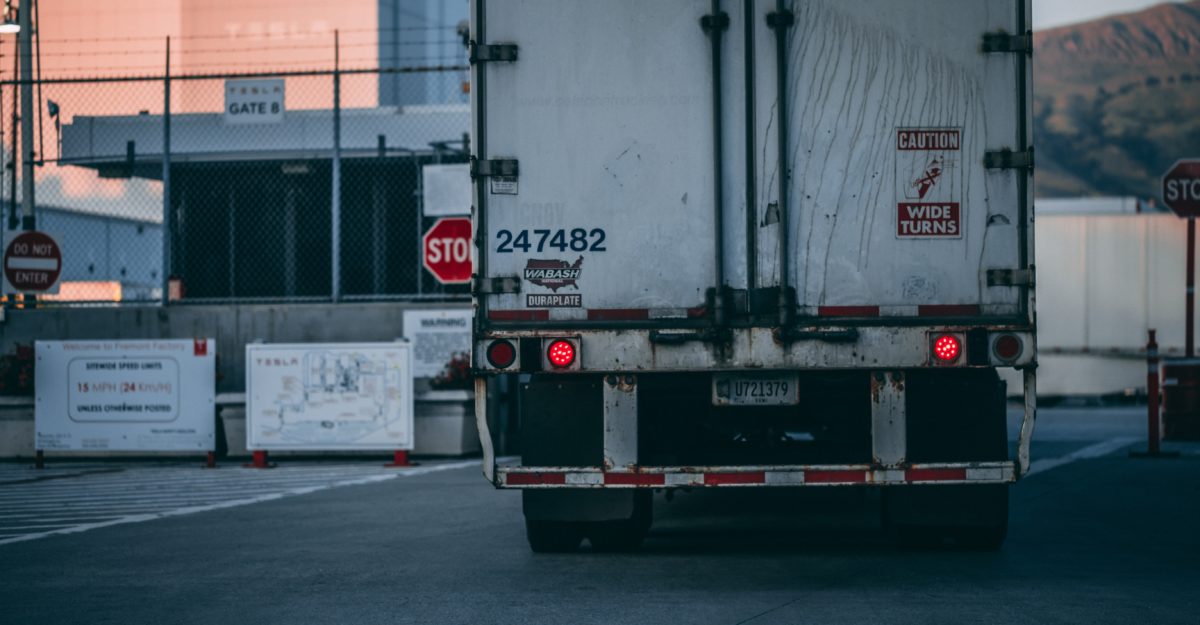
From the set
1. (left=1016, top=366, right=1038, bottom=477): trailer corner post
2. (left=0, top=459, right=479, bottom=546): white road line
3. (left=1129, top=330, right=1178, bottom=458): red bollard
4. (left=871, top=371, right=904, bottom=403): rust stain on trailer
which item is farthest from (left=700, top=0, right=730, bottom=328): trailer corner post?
(left=1129, top=330, right=1178, bottom=458): red bollard

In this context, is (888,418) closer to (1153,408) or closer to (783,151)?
(783,151)

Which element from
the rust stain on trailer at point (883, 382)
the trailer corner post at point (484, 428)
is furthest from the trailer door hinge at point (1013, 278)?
the trailer corner post at point (484, 428)

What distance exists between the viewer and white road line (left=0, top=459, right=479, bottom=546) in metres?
11.7

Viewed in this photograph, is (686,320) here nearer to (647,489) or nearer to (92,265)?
(647,489)

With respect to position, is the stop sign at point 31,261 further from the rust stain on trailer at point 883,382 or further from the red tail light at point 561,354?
the rust stain on trailer at point 883,382

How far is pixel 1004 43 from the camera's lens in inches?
337

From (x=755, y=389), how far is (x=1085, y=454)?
10198mm

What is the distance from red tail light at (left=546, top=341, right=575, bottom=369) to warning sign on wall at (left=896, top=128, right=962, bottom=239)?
6.31ft

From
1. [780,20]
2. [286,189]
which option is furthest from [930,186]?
[286,189]

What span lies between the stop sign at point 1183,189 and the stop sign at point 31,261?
1354 cm

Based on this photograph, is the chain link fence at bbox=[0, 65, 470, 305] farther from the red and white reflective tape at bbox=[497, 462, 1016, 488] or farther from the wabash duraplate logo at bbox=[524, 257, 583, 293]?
the red and white reflective tape at bbox=[497, 462, 1016, 488]

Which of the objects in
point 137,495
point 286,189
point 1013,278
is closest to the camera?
point 1013,278

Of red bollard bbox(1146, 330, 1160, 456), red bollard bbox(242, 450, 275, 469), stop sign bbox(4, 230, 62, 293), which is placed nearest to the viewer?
red bollard bbox(1146, 330, 1160, 456)

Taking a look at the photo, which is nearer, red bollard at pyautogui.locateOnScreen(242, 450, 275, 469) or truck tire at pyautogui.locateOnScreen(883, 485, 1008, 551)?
truck tire at pyautogui.locateOnScreen(883, 485, 1008, 551)
